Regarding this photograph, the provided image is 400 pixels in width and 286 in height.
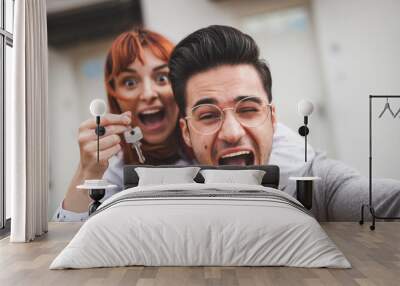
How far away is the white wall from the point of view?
23.6ft

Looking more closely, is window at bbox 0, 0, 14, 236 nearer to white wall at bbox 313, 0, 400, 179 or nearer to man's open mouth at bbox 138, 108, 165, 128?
man's open mouth at bbox 138, 108, 165, 128

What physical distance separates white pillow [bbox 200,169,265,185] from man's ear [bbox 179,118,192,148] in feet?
2.32

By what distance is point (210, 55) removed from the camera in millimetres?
7195

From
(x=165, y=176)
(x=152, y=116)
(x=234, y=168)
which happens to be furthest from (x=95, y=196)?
(x=234, y=168)

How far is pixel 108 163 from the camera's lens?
720cm

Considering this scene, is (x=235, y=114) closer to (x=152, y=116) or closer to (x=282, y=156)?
(x=282, y=156)

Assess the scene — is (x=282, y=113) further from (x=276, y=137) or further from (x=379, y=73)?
(x=379, y=73)

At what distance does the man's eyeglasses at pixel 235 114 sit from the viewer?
7094 millimetres

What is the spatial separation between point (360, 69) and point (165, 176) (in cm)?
288

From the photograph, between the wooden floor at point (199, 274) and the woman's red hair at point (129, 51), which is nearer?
the wooden floor at point (199, 274)

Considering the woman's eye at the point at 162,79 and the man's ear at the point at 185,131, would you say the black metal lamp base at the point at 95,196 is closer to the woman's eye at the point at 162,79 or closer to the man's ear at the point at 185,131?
the man's ear at the point at 185,131

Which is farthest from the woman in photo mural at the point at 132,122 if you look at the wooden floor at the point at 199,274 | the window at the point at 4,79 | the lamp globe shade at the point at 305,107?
the wooden floor at the point at 199,274

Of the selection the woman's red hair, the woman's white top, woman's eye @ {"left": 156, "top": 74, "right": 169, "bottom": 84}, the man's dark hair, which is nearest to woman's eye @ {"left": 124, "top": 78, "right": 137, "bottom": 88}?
the woman's red hair

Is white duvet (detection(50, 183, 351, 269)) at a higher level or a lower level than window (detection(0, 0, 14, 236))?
lower
